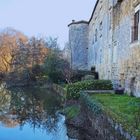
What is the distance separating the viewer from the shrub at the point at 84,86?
17359 mm

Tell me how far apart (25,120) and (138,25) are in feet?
24.1

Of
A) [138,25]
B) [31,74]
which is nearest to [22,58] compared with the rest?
[31,74]

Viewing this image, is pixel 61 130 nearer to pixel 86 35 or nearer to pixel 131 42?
pixel 131 42

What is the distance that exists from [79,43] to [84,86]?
21120 mm

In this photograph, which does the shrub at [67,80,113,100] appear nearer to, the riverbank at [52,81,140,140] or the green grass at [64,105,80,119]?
the riverbank at [52,81,140,140]

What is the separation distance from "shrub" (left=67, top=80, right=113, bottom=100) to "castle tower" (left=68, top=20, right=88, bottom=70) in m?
19.1

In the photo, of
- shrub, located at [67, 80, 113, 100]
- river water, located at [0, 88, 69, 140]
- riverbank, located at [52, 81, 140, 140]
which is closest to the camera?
riverbank, located at [52, 81, 140, 140]

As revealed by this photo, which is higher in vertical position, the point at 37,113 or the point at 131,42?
the point at 131,42

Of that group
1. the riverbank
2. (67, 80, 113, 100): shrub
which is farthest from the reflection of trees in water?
(67, 80, 113, 100): shrub

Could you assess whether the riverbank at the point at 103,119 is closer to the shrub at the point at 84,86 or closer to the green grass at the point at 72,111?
the green grass at the point at 72,111

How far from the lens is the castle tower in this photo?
38.6 meters

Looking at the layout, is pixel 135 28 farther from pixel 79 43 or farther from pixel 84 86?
pixel 79 43

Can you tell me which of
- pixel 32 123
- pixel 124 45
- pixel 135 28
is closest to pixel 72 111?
pixel 32 123

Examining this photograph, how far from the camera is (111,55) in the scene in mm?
20844
